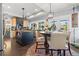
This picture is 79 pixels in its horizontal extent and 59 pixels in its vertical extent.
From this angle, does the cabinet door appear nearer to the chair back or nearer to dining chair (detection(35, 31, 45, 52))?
the chair back

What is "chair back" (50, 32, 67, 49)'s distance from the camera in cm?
258

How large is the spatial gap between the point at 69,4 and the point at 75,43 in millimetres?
801

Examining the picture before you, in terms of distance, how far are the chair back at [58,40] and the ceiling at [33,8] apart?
0.49m

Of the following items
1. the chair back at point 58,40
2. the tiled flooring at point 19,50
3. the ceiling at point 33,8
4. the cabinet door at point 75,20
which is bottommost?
the tiled flooring at point 19,50

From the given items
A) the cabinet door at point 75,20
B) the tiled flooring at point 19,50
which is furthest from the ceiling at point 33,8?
the tiled flooring at point 19,50

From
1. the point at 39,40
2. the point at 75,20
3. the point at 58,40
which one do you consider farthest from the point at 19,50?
the point at 75,20

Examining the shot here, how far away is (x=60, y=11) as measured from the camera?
2.55m

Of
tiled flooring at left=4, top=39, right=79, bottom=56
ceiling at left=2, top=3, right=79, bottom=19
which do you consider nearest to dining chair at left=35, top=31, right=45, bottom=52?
tiled flooring at left=4, top=39, right=79, bottom=56

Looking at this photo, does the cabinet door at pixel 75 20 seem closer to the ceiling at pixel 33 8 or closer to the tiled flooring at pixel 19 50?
the ceiling at pixel 33 8

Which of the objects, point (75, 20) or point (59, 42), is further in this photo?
point (59, 42)

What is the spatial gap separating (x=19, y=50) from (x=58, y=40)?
2.78ft

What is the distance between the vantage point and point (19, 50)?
2574 millimetres

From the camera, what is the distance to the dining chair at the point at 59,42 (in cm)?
256

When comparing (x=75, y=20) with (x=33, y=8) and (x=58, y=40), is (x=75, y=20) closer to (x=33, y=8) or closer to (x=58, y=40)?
(x=58, y=40)
